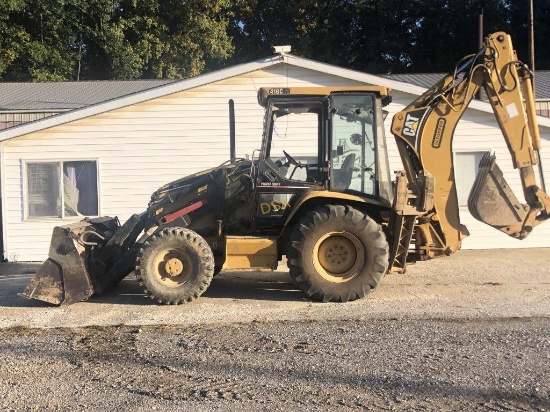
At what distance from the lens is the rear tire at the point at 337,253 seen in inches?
337

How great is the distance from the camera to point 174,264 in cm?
870

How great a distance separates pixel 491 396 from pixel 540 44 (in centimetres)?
3386

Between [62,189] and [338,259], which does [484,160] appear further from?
[62,189]

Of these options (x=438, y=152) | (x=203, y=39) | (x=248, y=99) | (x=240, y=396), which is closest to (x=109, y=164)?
(x=248, y=99)

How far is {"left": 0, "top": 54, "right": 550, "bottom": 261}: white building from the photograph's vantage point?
1362 cm

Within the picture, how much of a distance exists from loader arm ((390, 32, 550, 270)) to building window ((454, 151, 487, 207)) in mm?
4903

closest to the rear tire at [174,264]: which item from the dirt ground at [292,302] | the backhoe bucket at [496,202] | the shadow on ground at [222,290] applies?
the dirt ground at [292,302]

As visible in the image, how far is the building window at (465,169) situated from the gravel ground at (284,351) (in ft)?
13.8

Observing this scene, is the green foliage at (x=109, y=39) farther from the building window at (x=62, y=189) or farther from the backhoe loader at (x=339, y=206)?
the backhoe loader at (x=339, y=206)

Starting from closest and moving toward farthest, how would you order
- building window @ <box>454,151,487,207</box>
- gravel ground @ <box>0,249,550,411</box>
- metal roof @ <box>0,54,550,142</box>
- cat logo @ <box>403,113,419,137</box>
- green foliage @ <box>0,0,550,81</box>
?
gravel ground @ <box>0,249,550,411</box>
cat logo @ <box>403,113,419,137</box>
metal roof @ <box>0,54,550,142</box>
building window @ <box>454,151,487,207</box>
green foliage @ <box>0,0,550,81</box>

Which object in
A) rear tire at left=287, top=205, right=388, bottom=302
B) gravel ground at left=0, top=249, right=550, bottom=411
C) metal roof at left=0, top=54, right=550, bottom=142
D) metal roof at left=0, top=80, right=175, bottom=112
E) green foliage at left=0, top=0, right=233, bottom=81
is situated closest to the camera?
gravel ground at left=0, top=249, right=550, bottom=411

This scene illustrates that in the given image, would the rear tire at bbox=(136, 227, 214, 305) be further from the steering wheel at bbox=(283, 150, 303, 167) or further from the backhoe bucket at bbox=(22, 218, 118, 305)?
the steering wheel at bbox=(283, 150, 303, 167)

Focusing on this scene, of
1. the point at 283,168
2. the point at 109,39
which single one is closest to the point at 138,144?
the point at 283,168

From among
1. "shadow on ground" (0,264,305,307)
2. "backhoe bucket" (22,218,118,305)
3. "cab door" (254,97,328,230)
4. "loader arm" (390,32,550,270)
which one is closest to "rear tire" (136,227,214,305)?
"shadow on ground" (0,264,305,307)
